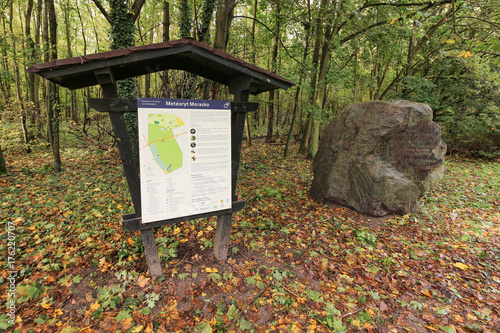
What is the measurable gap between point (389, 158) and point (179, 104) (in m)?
5.13

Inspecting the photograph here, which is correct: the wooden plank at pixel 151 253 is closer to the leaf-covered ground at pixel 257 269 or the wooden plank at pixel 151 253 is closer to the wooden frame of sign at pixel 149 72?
the wooden frame of sign at pixel 149 72

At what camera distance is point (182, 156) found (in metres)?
3.18

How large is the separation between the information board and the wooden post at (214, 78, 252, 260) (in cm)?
→ 17

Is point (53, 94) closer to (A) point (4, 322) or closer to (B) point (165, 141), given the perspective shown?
(B) point (165, 141)

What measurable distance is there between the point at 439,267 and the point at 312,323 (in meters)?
2.89

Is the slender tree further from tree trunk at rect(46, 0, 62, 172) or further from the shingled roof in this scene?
the shingled roof

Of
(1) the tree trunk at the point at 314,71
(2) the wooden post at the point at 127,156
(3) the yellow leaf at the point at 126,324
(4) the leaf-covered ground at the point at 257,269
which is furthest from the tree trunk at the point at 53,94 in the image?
(1) the tree trunk at the point at 314,71

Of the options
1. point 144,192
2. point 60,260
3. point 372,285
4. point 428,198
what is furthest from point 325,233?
point 60,260

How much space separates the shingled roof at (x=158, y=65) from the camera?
8.34 ft

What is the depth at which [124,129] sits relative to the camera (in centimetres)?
295

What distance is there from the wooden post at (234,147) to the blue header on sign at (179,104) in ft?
0.98

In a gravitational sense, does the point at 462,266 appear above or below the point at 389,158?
below

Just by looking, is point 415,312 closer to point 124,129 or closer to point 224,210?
point 224,210

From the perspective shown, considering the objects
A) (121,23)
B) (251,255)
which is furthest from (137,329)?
(121,23)
